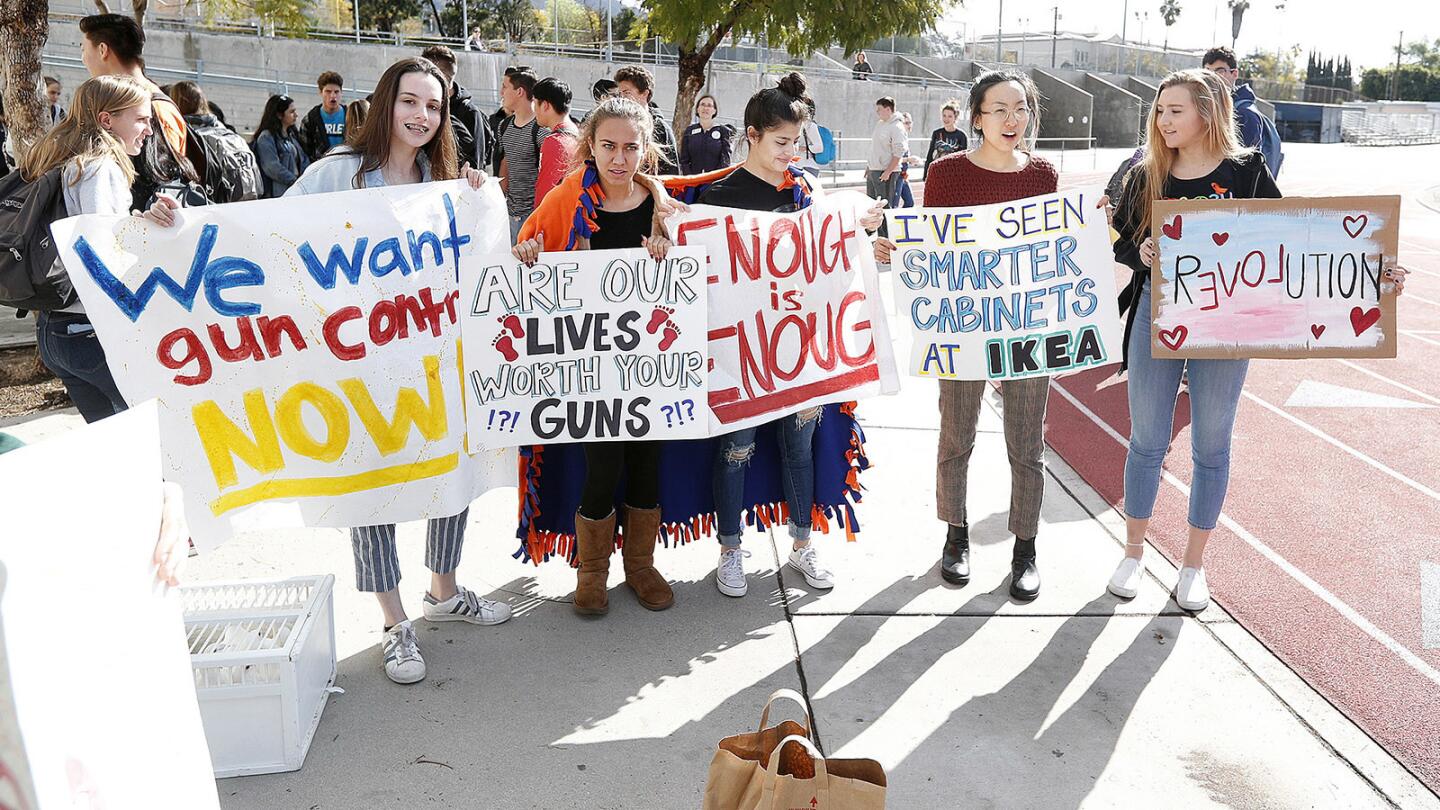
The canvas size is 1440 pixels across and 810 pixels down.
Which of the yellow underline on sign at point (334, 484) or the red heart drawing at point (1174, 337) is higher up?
the red heart drawing at point (1174, 337)

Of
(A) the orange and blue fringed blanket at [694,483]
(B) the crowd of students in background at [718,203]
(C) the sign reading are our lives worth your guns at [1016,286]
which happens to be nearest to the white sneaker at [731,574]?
(B) the crowd of students in background at [718,203]

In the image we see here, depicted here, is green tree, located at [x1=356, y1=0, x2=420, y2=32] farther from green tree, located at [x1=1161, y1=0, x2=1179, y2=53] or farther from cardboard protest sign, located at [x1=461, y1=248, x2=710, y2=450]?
green tree, located at [x1=1161, y1=0, x2=1179, y2=53]

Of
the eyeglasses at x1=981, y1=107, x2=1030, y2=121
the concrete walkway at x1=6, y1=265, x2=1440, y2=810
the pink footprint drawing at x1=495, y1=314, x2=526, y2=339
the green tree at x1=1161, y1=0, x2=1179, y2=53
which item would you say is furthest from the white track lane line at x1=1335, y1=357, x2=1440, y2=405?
the green tree at x1=1161, y1=0, x2=1179, y2=53

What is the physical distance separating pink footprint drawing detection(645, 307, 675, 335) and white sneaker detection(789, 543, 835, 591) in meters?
1.19

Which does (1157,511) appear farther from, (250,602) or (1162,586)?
(250,602)

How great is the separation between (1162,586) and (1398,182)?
3421cm

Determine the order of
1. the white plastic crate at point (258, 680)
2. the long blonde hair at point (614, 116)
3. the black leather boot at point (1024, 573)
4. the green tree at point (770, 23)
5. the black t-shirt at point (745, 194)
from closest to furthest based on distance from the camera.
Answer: the white plastic crate at point (258, 680) → the long blonde hair at point (614, 116) → the black t-shirt at point (745, 194) → the black leather boot at point (1024, 573) → the green tree at point (770, 23)

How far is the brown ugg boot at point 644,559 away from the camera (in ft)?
13.8

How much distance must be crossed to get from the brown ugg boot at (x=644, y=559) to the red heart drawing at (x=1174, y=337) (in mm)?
2006

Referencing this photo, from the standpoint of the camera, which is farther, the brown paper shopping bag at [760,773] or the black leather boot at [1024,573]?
the black leather boot at [1024,573]

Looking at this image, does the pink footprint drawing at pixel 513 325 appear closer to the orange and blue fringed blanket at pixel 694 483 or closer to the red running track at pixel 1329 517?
the orange and blue fringed blanket at pixel 694 483

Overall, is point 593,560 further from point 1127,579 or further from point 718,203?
point 1127,579

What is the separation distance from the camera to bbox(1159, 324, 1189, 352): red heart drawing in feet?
13.1

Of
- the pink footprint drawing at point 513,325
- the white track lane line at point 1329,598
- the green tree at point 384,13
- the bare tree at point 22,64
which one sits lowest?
the white track lane line at point 1329,598
